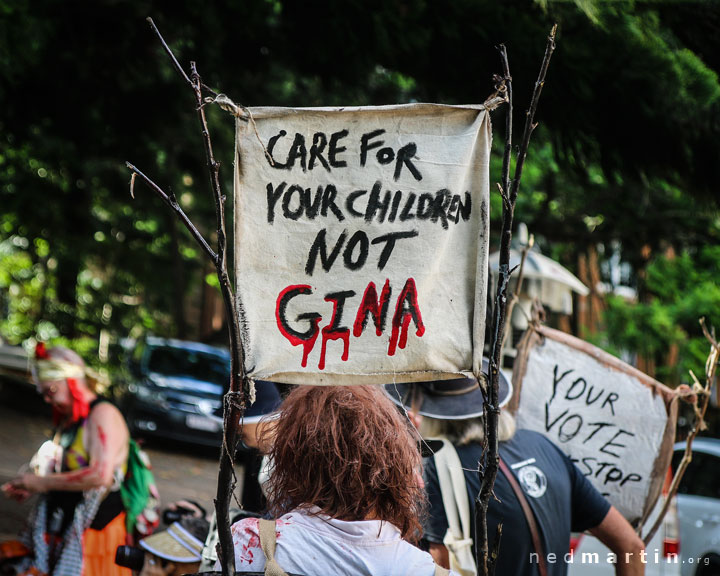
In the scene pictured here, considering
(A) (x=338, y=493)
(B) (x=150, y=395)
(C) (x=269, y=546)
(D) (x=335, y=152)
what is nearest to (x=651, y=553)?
(A) (x=338, y=493)

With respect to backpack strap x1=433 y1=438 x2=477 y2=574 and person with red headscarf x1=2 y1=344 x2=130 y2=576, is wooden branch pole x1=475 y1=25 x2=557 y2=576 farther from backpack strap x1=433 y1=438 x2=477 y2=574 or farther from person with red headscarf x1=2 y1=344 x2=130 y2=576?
person with red headscarf x1=2 y1=344 x2=130 y2=576

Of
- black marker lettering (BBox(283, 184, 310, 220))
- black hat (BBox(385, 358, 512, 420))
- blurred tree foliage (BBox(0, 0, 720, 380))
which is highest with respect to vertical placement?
blurred tree foliage (BBox(0, 0, 720, 380))

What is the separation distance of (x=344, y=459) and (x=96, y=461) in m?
2.23

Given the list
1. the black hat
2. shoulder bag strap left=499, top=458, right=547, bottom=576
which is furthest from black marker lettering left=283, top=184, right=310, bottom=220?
shoulder bag strap left=499, top=458, right=547, bottom=576

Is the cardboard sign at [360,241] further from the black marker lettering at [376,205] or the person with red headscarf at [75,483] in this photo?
the person with red headscarf at [75,483]

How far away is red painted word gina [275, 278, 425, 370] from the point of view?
173 centimetres

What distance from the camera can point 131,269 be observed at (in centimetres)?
1324

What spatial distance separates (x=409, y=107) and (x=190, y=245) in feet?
46.7

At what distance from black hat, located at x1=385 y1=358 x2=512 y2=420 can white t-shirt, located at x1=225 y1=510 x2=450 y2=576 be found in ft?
2.99

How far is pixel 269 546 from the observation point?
169cm

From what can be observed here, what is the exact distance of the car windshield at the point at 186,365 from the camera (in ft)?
41.5

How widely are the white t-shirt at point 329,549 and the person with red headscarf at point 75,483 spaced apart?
2.10 meters

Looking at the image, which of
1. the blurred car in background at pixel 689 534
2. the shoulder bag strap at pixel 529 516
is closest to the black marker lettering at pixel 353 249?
the shoulder bag strap at pixel 529 516

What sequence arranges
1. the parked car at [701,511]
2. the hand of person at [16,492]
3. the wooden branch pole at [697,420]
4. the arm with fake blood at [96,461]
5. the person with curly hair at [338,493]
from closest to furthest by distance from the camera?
the person with curly hair at [338,493], the wooden branch pole at [697,420], the arm with fake blood at [96,461], the hand of person at [16,492], the parked car at [701,511]
